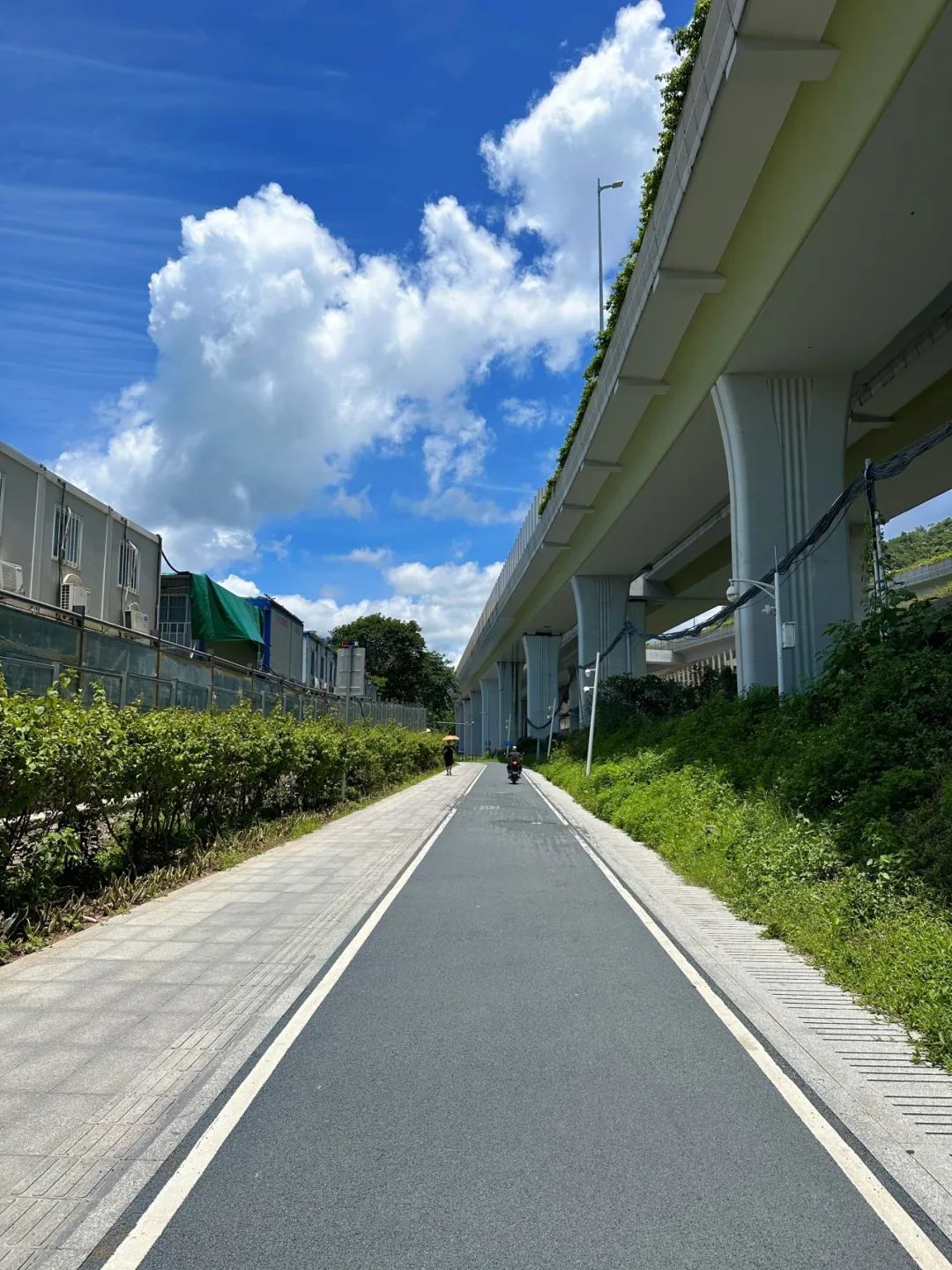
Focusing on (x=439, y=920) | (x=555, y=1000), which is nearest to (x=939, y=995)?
(x=555, y=1000)

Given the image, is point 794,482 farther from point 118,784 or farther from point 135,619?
point 135,619

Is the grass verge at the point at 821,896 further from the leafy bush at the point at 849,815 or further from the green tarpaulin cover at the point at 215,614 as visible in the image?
the green tarpaulin cover at the point at 215,614

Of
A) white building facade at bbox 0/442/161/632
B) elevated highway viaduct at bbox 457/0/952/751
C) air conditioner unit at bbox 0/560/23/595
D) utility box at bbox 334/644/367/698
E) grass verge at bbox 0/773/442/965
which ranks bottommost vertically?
grass verge at bbox 0/773/442/965

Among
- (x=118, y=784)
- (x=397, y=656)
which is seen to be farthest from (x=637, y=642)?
(x=397, y=656)

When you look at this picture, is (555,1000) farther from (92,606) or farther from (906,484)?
(906,484)

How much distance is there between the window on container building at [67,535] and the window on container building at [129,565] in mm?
2428

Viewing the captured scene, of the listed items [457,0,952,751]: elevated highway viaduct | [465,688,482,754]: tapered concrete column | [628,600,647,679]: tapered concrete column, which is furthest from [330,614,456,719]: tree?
[457,0,952,751]: elevated highway viaduct

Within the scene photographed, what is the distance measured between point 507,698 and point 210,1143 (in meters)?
72.0

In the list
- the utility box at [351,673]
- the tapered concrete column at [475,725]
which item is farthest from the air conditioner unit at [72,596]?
the tapered concrete column at [475,725]

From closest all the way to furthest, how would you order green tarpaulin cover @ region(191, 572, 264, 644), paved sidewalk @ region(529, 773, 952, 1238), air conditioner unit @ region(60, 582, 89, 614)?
paved sidewalk @ region(529, 773, 952, 1238) → air conditioner unit @ region(60, 582, 89, 614) → green tarpaulin cover @ region(191, 572, 264, 644)

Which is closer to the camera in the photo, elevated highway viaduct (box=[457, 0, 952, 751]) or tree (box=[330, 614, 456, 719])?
elevated highway viaduct (box=[457, 0, 952, 751])

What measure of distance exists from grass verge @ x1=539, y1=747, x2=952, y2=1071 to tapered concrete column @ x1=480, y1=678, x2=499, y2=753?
6778 cm

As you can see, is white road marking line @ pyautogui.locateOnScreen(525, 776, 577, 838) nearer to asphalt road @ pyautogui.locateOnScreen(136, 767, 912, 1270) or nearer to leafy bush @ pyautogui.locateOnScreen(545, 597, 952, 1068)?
leafy bush @ pyautogui.locateOnScreen(545, 597, 952, 1068)

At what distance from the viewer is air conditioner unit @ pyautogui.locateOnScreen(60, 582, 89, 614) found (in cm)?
1830
